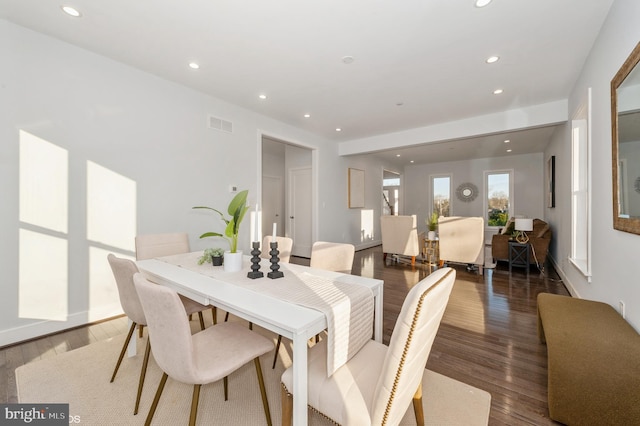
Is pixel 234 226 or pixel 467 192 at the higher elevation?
pixel 467 192

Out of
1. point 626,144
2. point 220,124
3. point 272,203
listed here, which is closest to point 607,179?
point 626,144

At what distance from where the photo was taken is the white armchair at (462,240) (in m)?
4.54

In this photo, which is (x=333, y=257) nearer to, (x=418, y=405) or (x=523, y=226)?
(x=418, y=405)

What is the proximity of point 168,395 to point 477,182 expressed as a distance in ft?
29.9

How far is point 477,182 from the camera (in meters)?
8.30

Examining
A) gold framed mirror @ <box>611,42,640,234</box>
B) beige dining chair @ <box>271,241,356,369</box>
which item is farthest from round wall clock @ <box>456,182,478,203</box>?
beige dining chair @ <box>271,241,356,369</box>

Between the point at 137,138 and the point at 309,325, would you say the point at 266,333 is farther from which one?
the point at 137,138

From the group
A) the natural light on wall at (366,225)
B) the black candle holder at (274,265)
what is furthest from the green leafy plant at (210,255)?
the natural light on wall at (366,225)

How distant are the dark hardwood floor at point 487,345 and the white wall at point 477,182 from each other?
4.58 metres

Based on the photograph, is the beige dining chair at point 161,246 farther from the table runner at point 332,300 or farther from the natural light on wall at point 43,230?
the table runner at point 332,300

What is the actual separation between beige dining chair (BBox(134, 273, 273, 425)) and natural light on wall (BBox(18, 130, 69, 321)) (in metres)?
2.01

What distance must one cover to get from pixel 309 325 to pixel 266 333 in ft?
5.21

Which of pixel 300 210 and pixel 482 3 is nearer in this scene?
pixel 482 3

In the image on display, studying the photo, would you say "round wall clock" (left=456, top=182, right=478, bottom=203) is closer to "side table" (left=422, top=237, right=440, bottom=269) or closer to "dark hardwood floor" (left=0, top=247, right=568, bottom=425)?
"side table" (left=422, top=237, right=440, bottom=269)
